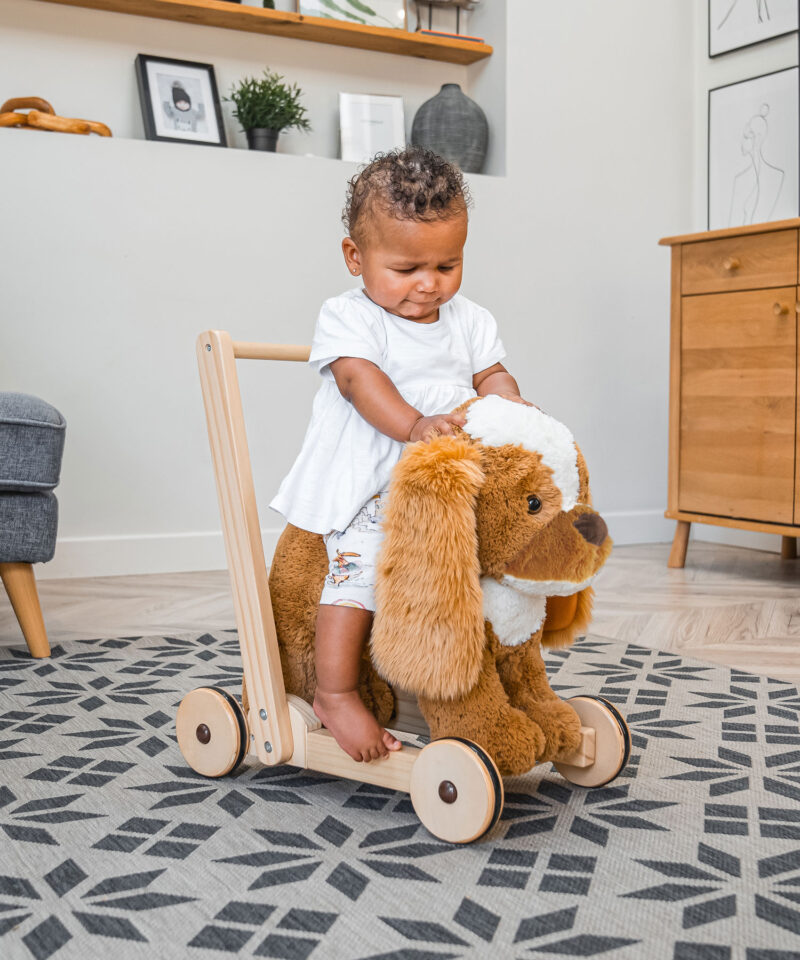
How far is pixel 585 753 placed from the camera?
0.93m

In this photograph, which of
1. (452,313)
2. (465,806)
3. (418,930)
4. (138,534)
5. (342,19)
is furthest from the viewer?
(342,19)

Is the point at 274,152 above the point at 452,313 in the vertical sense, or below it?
above

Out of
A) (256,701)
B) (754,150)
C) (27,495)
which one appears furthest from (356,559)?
(754,150)

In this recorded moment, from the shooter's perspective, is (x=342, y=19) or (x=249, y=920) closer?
(x=249, y=920)

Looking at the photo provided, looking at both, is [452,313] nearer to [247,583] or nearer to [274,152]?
[247,583]

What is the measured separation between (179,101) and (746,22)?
1.54 meters

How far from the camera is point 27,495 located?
4.91 feet

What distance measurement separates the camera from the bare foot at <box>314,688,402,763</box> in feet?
2.90

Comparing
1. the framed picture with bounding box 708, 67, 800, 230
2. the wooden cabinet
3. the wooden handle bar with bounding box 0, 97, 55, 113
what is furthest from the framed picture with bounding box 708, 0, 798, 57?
the wooden handle bar with bounding box 0, 97, 55, 113

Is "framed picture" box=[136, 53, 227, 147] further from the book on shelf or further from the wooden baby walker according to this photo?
the wooden baby walker

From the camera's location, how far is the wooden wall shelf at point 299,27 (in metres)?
2.34

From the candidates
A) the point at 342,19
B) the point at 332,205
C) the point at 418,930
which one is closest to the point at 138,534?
the point at 332,205

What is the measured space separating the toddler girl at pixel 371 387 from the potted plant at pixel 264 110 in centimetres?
154

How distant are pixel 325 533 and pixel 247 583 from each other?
9cm
